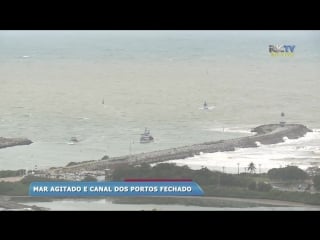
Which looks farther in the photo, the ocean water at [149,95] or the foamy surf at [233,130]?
the foamy surf at [233,130]

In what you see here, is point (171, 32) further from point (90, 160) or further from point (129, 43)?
point (90, 160)

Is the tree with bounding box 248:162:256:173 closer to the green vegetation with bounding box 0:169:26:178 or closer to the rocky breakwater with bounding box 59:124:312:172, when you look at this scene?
the rocky breakwater with bounding box 59:124:312:172

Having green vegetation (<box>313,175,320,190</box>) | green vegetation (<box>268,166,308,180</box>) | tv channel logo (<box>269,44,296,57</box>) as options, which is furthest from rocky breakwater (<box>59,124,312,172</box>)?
tv channel logo (<box>269,44,296,57</box>)

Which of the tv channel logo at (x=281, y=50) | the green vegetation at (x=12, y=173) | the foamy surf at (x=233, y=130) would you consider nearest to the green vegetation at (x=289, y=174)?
the foamy surf at (x=233, y=130)

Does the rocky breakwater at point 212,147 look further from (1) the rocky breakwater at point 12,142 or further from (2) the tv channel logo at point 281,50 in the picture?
(2) the tv channel logo at point 281,50

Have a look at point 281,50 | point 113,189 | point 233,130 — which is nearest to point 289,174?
point 233,130
